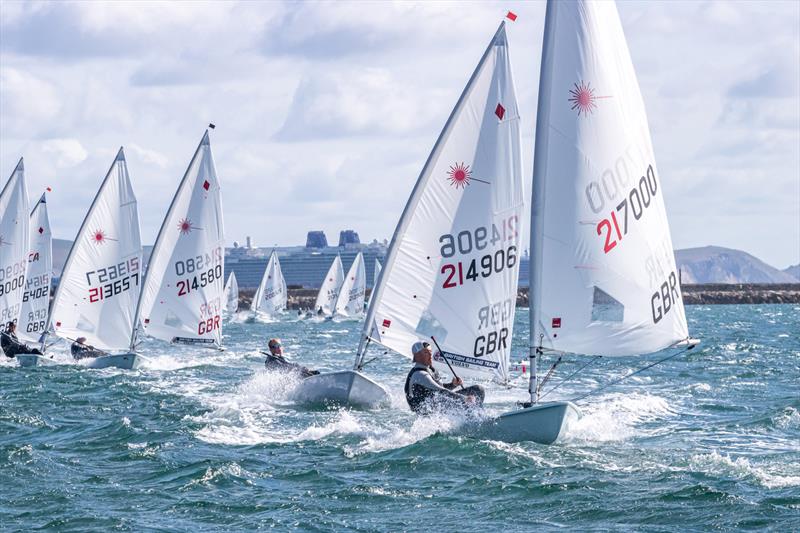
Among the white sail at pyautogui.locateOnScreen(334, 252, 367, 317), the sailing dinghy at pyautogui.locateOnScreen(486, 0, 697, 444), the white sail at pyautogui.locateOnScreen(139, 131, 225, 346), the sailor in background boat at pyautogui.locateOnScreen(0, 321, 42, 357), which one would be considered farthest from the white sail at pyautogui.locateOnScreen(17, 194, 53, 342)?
the white sail at pyautogui.locateOnScreen(334, 252, 367, 317)

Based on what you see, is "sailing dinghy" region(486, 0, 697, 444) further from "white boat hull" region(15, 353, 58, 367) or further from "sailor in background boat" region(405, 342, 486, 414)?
"white boat hull" region(15, 353, 58, 367)

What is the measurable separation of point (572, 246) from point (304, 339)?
3758 cm

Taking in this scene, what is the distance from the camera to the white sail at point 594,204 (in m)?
15.4

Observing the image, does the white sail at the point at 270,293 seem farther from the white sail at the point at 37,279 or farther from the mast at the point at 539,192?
the mast at the point at 539,192

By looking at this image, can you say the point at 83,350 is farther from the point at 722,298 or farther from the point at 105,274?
the point at 722,298

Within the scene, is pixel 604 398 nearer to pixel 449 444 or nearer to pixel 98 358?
pixel 449 444

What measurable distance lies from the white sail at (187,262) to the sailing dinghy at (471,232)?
1250cm

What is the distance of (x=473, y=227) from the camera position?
59.5 feet

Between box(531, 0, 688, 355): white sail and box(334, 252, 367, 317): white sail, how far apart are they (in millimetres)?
65952

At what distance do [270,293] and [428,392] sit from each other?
249ft

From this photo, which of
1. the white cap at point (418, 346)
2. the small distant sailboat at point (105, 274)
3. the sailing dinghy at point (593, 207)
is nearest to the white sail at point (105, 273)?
the small distant sailboat at point (105, 274)

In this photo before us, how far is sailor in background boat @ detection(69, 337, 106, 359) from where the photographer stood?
101 feet

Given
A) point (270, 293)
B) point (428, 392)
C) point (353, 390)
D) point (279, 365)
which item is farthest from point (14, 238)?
point (270, 293)

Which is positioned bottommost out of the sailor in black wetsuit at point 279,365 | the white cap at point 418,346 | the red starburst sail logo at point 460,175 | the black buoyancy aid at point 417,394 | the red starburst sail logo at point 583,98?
the black buoyancy aid at point 417,394
